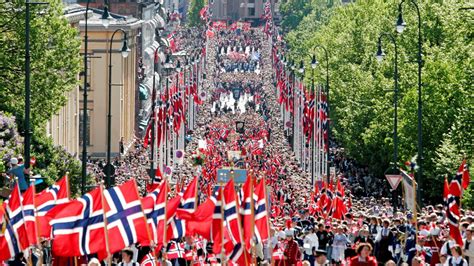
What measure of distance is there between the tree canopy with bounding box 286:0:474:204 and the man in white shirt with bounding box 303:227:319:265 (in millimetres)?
18832

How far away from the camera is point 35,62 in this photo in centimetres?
6456

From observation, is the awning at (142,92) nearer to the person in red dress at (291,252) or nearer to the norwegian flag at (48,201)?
the person in red dress at (291,252)

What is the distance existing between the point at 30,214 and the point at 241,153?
80.6m

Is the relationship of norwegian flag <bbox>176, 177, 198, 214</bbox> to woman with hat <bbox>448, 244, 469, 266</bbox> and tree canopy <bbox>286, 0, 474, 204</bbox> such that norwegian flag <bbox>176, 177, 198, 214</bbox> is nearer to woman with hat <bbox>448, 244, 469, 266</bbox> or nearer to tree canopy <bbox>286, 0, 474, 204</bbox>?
woman with hat <bbox>448, 244, 469, 266</bbox>

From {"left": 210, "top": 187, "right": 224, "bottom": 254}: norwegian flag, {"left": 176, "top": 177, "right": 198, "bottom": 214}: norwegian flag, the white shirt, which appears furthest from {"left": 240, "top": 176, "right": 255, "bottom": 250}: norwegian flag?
the white shirt

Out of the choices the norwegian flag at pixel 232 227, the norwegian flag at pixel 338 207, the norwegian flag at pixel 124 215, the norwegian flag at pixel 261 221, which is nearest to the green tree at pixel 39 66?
the norwegian flag at pixel 338 207

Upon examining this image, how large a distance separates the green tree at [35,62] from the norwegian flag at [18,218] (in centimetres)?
3275

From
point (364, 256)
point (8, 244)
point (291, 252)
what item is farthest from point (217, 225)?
point (8, 244)

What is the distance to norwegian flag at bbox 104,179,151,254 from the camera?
1198 inches

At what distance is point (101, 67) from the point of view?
110 metres

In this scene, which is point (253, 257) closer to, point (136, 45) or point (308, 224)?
point (308, 224)

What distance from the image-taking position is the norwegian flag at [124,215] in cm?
3044

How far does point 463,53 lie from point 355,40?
3128 cm

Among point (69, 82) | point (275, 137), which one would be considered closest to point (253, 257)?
point (69, 82)
